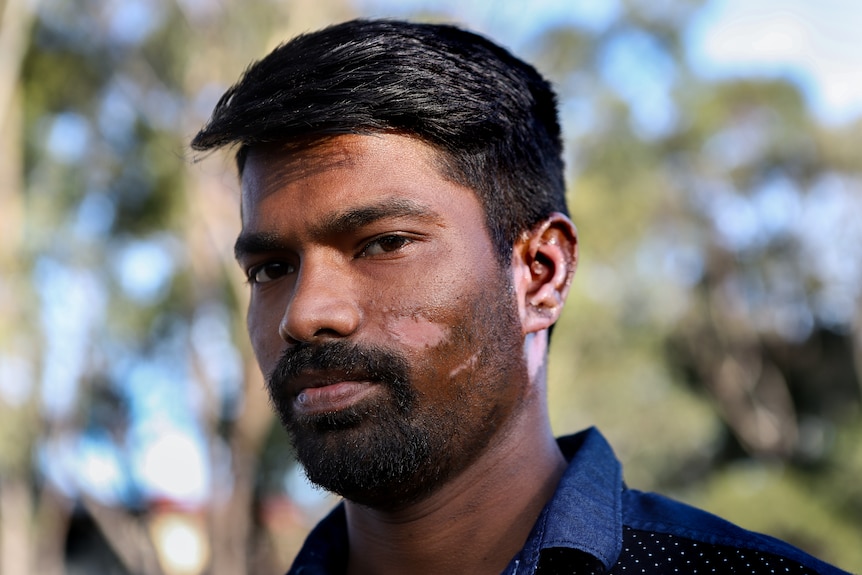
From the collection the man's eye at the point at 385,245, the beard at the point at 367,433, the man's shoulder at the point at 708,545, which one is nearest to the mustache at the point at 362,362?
the beard at the point at 367,433

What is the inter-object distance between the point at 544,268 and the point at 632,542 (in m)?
0.62

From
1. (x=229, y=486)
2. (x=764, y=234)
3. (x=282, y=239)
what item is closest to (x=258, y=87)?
(x=282, y=239)

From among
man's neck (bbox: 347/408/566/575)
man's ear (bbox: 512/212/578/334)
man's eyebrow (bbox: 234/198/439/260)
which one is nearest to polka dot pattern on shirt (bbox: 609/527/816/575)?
man's neck (bbox: 347/408/566/575)

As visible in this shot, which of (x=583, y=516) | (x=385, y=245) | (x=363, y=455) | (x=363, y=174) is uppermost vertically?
(x=363, y=174)

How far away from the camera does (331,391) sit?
185 centimetres

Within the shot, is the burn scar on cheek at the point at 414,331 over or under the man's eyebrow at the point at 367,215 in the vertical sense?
under

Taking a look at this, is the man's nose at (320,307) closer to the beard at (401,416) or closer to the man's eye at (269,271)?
the beard at (401,416)

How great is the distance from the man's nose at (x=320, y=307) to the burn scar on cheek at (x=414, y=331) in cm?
7

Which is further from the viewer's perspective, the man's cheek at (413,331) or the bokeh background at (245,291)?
the bokeh background at (245,291)

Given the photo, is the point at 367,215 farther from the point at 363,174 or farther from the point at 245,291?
the point at 245,291

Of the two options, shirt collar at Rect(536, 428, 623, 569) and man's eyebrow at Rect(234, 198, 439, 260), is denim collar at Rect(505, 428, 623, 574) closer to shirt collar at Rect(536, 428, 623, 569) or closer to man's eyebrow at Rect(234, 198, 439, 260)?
shirt collar at Rect(536, 428, 623, 569)

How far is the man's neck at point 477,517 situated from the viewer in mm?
1964

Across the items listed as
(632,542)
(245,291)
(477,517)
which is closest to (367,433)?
(477,517)

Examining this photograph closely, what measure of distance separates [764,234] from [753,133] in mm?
2399
